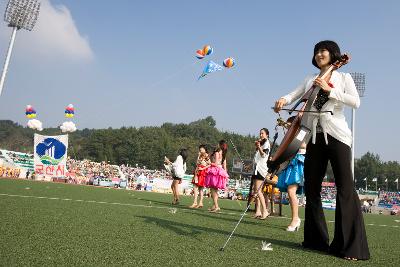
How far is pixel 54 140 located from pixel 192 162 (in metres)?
84.1

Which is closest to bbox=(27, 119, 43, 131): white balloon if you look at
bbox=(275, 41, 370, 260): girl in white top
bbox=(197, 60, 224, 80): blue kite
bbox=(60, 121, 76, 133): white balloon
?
bbox=(60, 121, 76, 133): white balloon

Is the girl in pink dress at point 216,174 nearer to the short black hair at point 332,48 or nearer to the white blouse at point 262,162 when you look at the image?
the white blouse at point 262,162

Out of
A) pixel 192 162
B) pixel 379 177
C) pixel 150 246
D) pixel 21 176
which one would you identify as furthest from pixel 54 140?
pixel 379 177

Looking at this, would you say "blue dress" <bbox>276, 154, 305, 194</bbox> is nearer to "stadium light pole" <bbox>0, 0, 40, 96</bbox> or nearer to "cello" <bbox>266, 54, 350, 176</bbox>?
"cello" <bbox>266, 54, 350, 176</bbox>

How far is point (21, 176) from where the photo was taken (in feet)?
102

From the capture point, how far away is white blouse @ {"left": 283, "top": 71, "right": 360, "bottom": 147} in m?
3.67

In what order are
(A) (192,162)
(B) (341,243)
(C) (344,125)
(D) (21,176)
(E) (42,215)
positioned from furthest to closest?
(A) (192,162) → (D) (21,176) → (E) (42,215) → (C) (344,125) → (B) (341,243)

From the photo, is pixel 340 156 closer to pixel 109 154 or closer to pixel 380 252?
pixel 380 252

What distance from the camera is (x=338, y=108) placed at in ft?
12.5

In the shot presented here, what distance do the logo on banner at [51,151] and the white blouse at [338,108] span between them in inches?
898

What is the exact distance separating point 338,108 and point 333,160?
572mm

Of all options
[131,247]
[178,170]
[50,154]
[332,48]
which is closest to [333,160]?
[332,48]

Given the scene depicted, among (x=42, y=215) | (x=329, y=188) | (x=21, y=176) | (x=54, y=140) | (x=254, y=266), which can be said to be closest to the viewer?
(x=254, y=266)

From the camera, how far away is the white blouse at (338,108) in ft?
12.0
